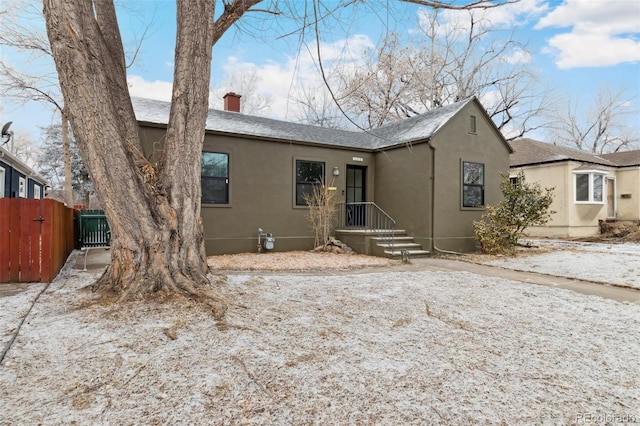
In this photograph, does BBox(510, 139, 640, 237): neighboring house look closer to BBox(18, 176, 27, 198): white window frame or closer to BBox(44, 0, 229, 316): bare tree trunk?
BBox(44, 0, 229, 316): bare tree trunk

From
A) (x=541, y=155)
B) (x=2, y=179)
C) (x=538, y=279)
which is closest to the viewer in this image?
(x=538, y=279)

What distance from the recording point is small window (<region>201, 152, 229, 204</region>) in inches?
333

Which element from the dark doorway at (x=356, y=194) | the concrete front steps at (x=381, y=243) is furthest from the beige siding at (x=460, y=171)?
the dark doorway at (x=356, y=194)

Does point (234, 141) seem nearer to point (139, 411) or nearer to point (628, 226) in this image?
point (139, 411)

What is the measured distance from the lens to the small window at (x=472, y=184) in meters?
9.68

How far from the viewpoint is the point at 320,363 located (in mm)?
2496

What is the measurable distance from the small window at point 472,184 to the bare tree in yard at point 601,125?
75.2 feet

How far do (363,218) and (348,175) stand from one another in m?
1.43

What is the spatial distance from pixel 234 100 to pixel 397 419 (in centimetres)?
1157

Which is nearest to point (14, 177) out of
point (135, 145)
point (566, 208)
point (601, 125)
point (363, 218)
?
point (135, 145)

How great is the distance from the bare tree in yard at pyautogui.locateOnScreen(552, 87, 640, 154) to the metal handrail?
81.3ft

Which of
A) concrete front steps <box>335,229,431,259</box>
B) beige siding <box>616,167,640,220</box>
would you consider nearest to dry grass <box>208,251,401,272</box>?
concrete front steps <box>335,229,431,259</box>

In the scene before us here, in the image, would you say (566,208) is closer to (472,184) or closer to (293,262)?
(472,184)

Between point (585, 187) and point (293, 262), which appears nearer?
point (293, 262)
